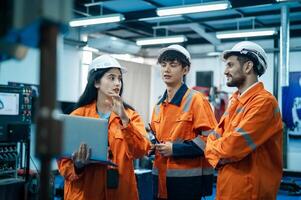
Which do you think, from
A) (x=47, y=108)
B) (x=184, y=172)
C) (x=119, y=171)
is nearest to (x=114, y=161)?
(x=119, y=171)

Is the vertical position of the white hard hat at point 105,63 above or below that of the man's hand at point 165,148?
above

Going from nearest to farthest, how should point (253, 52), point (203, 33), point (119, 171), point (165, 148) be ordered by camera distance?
point (119, 171) < point (253, 52) < point (165, 148) < point (203, 33)

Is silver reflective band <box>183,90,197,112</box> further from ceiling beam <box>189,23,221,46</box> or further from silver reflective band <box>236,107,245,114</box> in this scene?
ceiling beam <box>189,23,221,46</box>

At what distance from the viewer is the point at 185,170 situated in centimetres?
243

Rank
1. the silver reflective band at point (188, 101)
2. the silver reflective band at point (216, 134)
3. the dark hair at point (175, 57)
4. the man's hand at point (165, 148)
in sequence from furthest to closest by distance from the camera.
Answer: the dark hair at point (175, 57) < the silver reflective band at point (188, 101) < the man's hand at point (165, 148) < the silver reflective band at point (216, 134)

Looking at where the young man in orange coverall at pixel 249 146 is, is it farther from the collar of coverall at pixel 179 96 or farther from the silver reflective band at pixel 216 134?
the collar of coverall at pixel 179 96

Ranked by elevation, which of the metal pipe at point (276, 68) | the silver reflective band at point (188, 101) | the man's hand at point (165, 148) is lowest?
the man's hand at point (165, 148)

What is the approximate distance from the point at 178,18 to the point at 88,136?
7.43 m

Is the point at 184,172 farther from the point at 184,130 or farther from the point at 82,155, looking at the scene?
the point at 82,155

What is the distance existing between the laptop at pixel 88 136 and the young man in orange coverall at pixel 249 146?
0.66 meters

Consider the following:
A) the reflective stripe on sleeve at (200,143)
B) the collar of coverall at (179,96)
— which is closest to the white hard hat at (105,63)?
the collar of coverall at (179,96)

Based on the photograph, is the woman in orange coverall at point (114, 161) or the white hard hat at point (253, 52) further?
the white hard hat at point (253, 52)

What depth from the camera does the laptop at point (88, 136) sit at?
199 cm

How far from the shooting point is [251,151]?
206 centimetres
